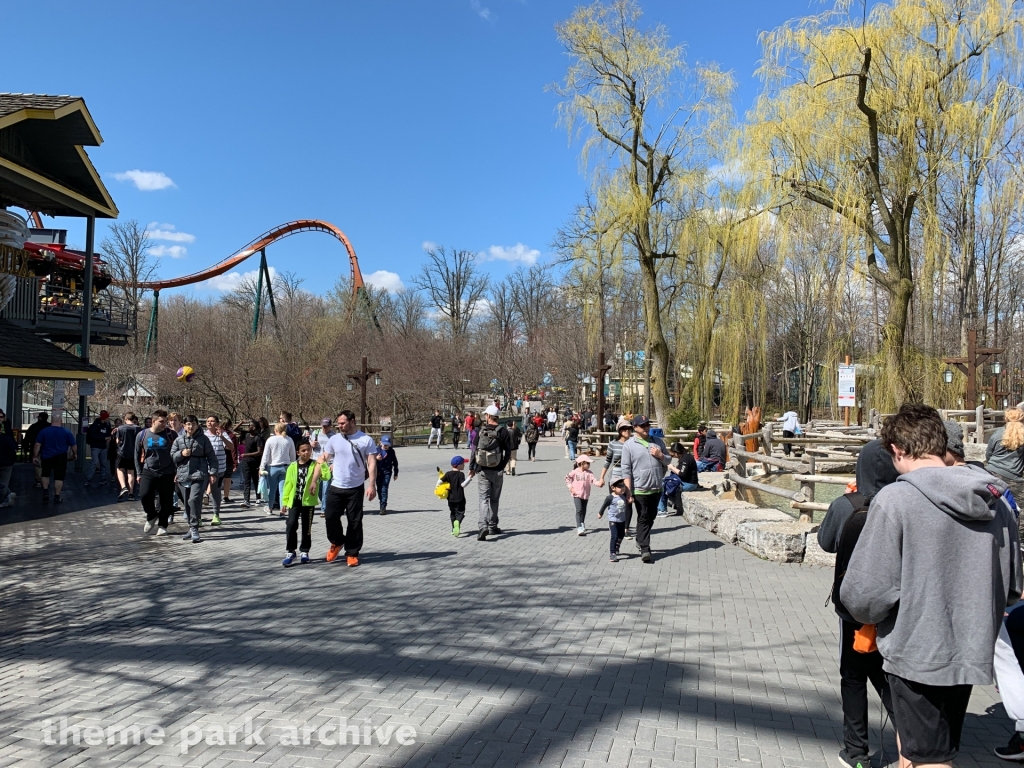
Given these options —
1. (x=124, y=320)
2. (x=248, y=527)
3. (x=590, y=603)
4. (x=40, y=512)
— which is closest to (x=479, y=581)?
(x=590, y=603)

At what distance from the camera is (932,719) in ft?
8.97

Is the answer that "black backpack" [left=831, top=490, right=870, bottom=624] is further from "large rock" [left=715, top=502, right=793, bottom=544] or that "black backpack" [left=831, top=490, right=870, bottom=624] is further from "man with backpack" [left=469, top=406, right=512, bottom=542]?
"man with backpack" [left=469, top=406, right=512, bottom=542]

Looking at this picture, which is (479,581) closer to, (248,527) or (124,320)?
(248,527)

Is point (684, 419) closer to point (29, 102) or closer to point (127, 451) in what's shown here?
point (127, 451)

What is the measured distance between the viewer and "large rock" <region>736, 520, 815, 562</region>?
8.38m

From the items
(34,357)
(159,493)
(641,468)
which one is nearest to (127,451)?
(159,493)

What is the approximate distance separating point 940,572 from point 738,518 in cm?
727

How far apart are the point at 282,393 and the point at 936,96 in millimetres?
26820

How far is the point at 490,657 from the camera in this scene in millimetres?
5188

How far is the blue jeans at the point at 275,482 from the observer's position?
11883 mm

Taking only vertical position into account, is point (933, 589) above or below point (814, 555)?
above

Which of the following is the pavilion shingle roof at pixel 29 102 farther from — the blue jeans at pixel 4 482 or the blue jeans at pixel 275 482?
the blue jeans at pixel 275 482

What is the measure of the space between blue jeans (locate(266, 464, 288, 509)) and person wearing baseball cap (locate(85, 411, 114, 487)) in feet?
22.1

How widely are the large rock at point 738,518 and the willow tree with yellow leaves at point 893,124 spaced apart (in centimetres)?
768
